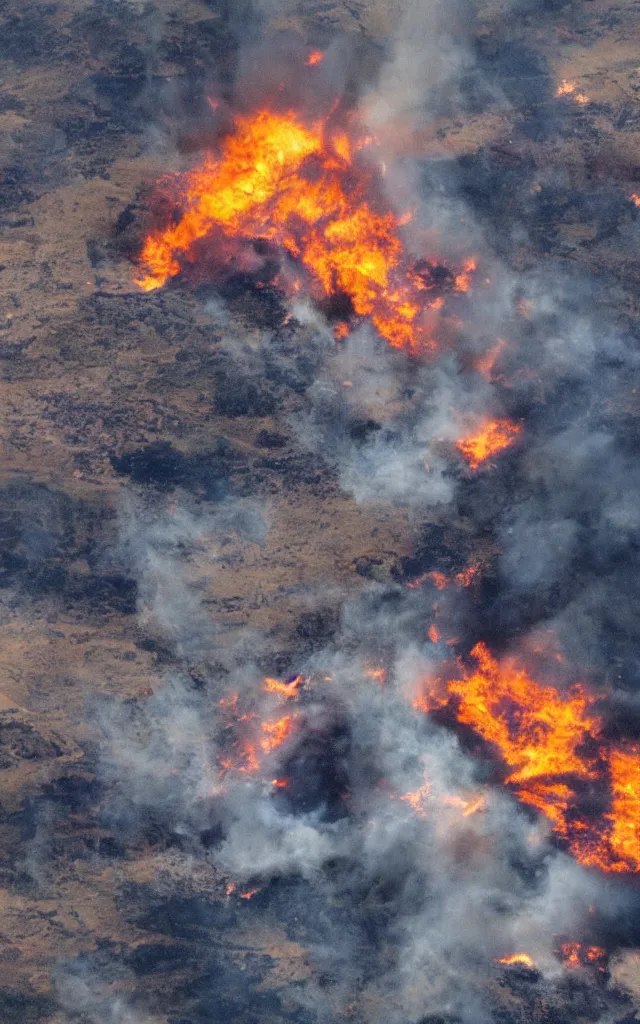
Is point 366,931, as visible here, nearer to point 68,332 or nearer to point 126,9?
point 68,332

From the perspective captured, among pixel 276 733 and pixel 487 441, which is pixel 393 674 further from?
pixel 487 441

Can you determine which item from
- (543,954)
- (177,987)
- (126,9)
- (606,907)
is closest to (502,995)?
(543,954)

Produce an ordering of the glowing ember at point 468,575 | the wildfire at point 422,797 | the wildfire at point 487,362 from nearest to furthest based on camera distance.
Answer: the wildfire at point 422,797, the glowing ember at point 468,575, the wildfire at point 487,362

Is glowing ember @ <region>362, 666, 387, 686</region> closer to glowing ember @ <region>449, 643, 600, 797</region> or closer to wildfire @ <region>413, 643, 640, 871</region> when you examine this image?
wildfire @ <region>413, 643, 640, 871</region>

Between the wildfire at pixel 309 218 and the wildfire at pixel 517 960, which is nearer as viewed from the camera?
the wildfire at pixel 517 960

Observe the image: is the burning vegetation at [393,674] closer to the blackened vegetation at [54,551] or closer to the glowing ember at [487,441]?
the glowing ember at [487,441]

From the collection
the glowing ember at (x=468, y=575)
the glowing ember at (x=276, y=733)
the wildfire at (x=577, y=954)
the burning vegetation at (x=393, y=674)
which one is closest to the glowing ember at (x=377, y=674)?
the burning vegetation at (x=393, y=674)

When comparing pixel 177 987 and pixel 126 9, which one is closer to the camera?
pixel 177 987

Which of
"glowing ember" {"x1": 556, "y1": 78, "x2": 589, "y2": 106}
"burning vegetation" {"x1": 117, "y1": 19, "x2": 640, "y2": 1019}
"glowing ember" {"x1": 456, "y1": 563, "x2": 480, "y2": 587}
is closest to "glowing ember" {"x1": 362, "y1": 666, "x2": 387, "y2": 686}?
"burning vegetation" {"x1": 117, "y1": 19, "x2": 640, "y2": 1019}
